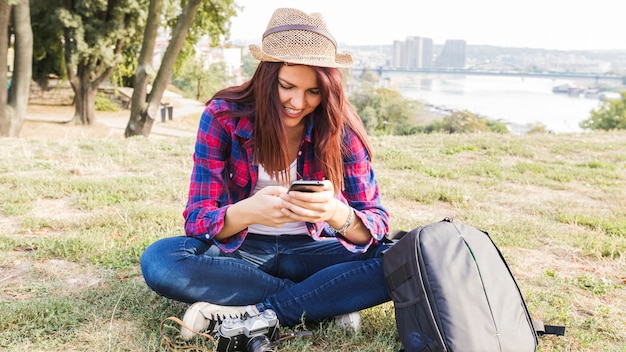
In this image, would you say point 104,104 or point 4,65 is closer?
point 4,65

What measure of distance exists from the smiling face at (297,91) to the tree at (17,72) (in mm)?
10246

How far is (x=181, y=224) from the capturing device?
400 centimetres

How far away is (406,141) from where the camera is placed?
799 centimetres

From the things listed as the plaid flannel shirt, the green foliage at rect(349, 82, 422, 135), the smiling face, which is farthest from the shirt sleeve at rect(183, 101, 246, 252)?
the green foliage at rect(349, 82, 422, 135)

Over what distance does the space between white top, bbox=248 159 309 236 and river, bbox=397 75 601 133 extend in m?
53.9

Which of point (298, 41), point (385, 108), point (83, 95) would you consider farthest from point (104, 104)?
point (385, 108)

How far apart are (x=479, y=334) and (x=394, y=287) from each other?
0.44 m

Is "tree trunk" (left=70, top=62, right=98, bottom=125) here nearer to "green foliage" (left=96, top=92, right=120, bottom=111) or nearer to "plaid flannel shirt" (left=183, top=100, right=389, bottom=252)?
"green foliage" (left=96, top=92, right=120, bottom=111)

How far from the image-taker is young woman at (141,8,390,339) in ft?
7.88

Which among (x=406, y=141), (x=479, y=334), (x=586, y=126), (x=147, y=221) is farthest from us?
(x=586, y=126)

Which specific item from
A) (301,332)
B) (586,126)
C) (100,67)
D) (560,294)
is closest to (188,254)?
(301,332)

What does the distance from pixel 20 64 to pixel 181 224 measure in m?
9.69

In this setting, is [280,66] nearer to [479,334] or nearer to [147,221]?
[479,334]

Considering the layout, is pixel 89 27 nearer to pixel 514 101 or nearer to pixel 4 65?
pixel 4 65
